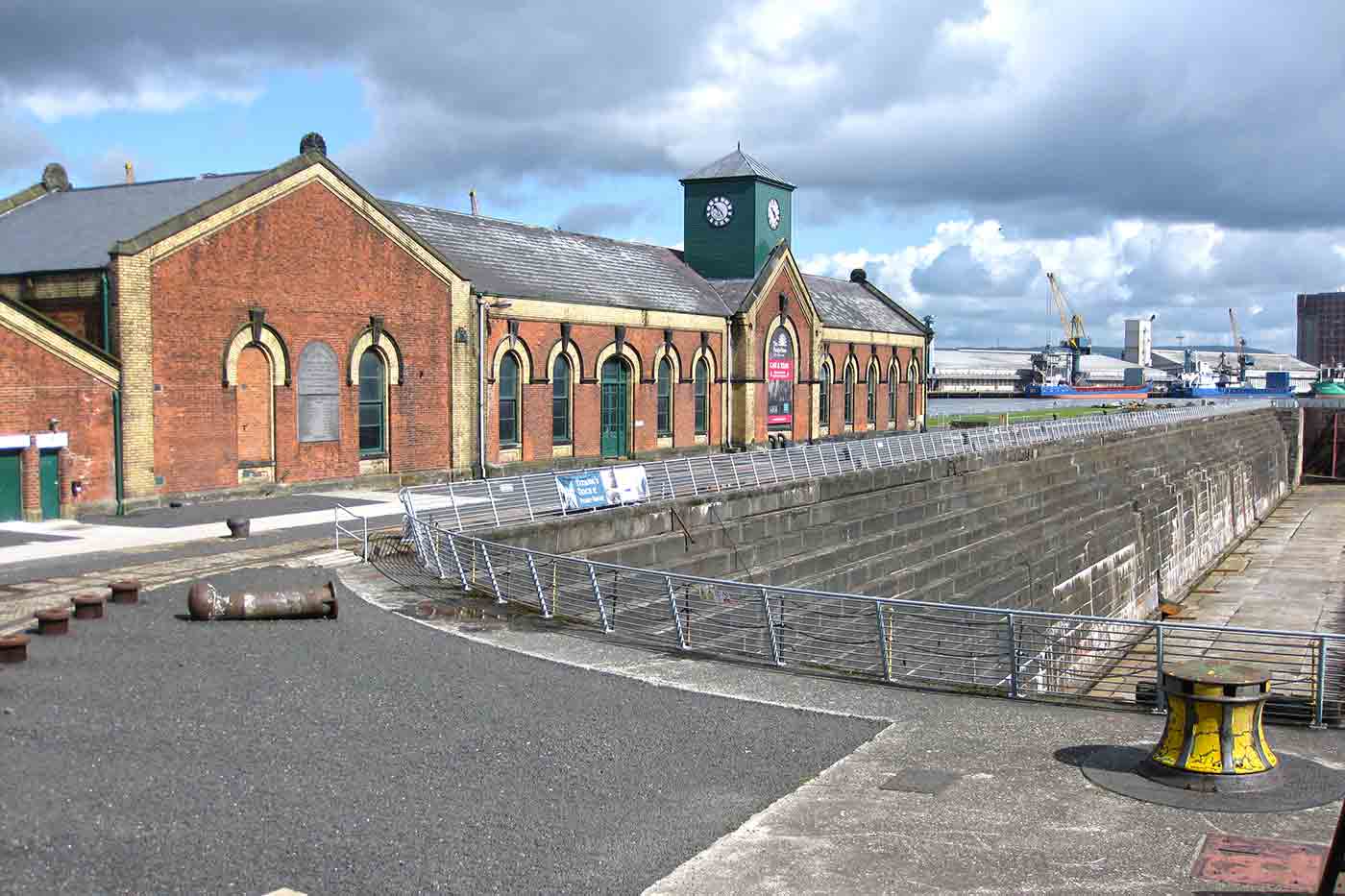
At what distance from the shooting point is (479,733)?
11461 mm

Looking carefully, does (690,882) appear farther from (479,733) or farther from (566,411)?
(566,411)

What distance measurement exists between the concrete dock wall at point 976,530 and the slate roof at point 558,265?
530 inches

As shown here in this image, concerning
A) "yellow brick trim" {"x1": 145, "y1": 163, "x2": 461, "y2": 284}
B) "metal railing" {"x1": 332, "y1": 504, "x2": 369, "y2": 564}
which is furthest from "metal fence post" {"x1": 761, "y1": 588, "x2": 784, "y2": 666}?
"yellow brick trim" {"x1": 145, "y1": 163, "x2": 461, "y2": 284}

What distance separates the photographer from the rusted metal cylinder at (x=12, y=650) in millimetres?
13094

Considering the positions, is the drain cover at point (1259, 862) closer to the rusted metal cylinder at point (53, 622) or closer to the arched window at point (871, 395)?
the rusted metal cylinder at point (53, 622)

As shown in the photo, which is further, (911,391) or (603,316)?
(911,391)

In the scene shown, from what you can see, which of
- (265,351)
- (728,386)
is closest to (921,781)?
(265,351)

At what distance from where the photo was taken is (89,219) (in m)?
33.9

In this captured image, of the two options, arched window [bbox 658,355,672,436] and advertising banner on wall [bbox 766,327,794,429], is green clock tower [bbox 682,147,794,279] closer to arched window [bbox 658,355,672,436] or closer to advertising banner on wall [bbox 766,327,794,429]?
advertising banner on wall [bbox 766,327,794,429]

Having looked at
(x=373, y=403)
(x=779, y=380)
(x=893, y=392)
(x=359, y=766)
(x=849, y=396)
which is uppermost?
(x=779, y=380)

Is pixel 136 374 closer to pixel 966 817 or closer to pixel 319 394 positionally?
pixel 319 394

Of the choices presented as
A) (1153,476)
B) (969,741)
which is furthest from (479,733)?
(1153,476)

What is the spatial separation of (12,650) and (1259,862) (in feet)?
39.7

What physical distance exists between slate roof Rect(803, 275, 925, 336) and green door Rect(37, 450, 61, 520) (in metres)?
39.6
